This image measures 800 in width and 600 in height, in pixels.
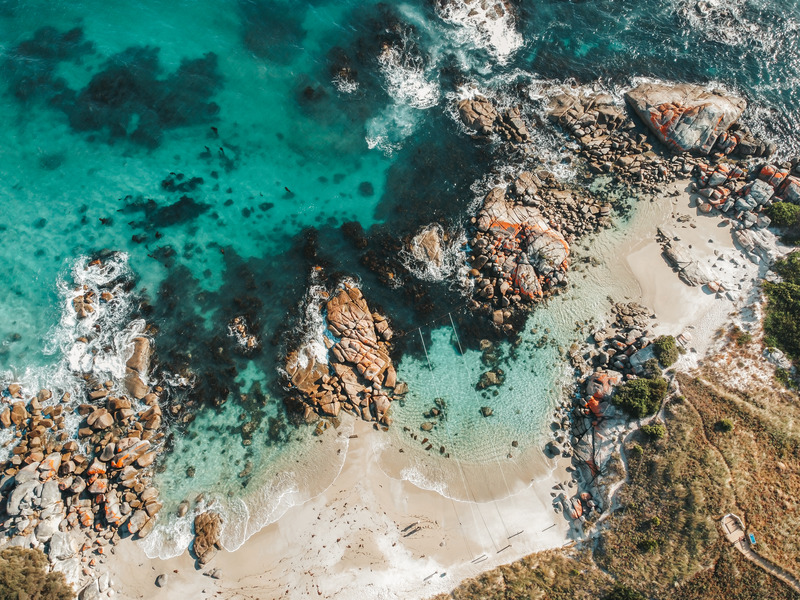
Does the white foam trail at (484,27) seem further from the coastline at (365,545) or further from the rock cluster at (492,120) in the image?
the coastline at (365,545)

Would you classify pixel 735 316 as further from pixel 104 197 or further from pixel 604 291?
pixel 104 197

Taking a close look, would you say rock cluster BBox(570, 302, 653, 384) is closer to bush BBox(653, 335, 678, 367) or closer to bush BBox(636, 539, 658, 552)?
bush BBox(653, 335, 678, 367)

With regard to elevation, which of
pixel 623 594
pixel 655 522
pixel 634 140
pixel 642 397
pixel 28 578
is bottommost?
pixel 28 578

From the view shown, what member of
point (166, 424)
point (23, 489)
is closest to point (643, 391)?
point (166, 424)

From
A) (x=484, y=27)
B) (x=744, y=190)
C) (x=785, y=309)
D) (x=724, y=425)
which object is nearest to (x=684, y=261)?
(x=785, y=309)

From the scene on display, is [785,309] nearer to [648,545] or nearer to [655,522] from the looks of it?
[655,522]

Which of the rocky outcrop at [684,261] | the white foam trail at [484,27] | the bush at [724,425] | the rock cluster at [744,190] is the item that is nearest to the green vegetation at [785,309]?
the rock cluster at [744,190]
